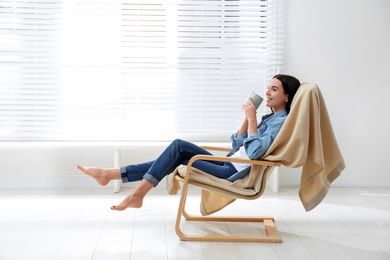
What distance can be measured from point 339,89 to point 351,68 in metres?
0.23

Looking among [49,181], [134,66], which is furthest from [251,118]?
[49,181]

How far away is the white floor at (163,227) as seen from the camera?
2.91 m

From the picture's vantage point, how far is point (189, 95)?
479 centimetres

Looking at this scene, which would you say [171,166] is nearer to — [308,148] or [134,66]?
[308,148]

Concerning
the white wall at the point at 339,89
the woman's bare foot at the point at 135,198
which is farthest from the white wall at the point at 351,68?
the woman's bare foot at the point at 135,198

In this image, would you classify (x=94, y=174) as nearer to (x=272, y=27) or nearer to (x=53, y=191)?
(x=53, y=191)

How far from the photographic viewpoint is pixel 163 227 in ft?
11.3

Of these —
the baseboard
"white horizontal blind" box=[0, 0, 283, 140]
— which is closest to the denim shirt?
"white horizontal blind" box=[0, 0, 283, 140]

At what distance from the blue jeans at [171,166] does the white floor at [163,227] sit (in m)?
0.37

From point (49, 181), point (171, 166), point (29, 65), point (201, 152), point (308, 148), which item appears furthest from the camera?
point (49, 181)

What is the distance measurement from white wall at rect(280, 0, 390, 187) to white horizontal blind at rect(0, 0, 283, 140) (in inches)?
9.9

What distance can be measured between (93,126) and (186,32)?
1.23m

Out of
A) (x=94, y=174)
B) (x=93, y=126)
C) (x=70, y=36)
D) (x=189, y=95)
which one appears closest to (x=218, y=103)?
(x=189, y=95)

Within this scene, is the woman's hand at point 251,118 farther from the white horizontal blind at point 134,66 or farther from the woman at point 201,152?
the white horizontal blind at point 134,66
